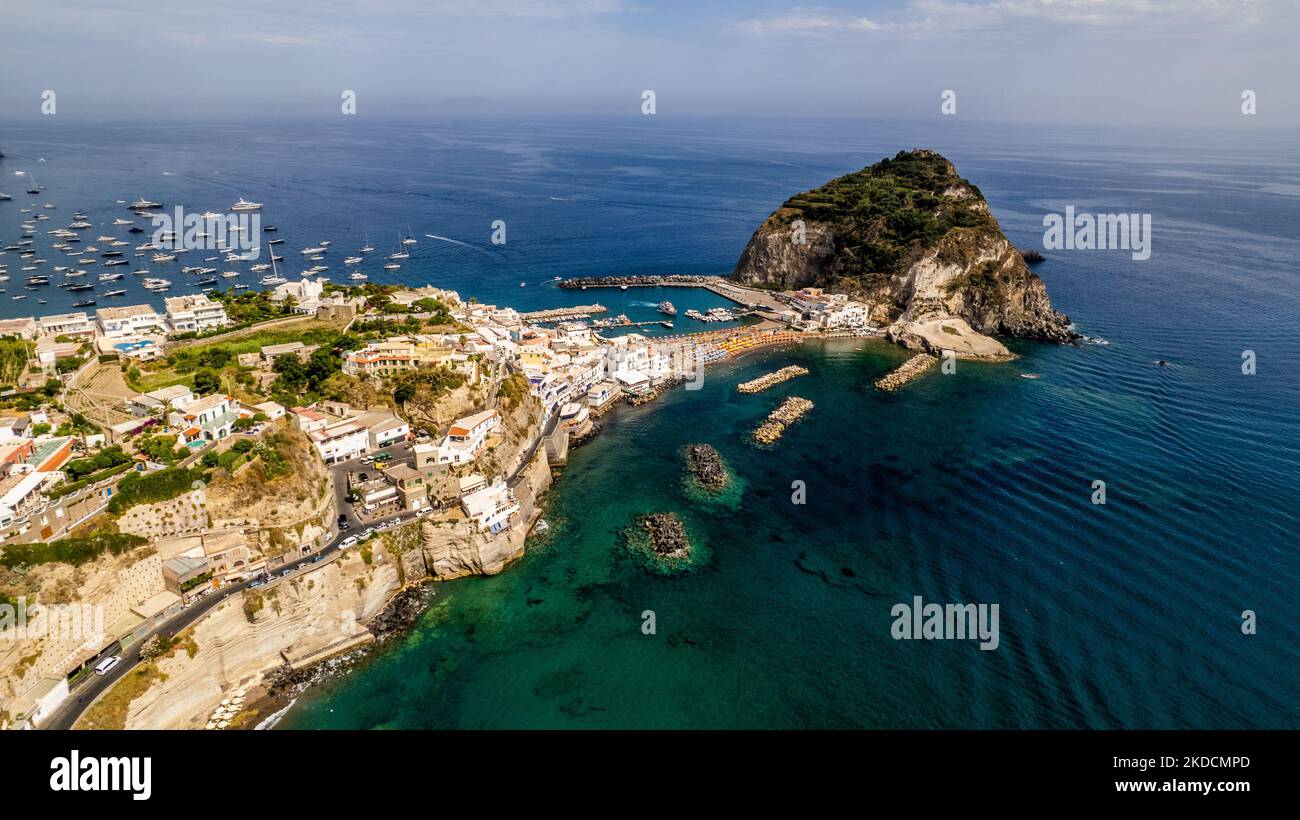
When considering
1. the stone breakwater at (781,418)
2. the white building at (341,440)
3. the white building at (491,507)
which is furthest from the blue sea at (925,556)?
the white building at (341,440)

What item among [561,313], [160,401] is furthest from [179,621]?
[561,313]

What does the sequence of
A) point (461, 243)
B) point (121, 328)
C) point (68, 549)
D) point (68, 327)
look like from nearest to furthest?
1. point (68, 549)
2. point (68, 327)
3. point (121, 328)
4. point (461, 243)

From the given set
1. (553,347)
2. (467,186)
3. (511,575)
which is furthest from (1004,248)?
(467,186)

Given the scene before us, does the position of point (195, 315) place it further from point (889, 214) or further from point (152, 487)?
point (889, 214)

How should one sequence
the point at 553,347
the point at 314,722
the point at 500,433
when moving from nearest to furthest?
1. the point at 314,722
2. the point at 500,433
3. the point at 553,347

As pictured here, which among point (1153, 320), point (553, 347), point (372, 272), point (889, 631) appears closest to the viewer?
point (889, 631)
